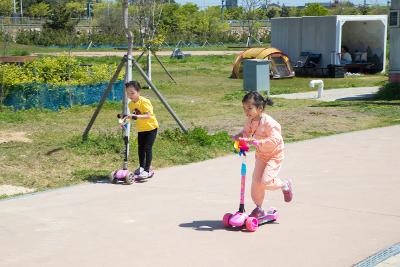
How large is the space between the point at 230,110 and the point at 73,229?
1147 cm

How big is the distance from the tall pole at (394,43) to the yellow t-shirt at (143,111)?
43.7ft

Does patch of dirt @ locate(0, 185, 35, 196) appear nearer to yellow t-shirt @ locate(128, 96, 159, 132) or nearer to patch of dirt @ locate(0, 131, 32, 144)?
yellow t-shirt @ locate(128, 96, 159, 132)

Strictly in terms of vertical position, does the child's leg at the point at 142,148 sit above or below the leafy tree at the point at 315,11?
below

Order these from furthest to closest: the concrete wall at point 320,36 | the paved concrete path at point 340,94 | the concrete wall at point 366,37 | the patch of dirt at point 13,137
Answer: the concrete wall at point 366,37 < the concrete wall at point 320,36 < the paved concrete path at point 340,94 < the patch of dirt at point 13,137

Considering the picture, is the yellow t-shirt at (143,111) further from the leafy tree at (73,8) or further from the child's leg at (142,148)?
the leafy tree at (73,8)

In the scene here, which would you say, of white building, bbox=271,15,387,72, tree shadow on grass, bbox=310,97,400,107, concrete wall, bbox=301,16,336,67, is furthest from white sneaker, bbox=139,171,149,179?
concrete wall, bbox=301,16,336,67

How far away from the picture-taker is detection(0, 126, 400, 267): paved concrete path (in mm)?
5871

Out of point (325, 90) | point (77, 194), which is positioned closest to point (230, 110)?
point (325, 90)

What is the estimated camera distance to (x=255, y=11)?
6994 cm

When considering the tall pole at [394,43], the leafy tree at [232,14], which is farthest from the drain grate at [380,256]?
the leafy tree at [232,14]

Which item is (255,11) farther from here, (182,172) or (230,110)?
(182,172)

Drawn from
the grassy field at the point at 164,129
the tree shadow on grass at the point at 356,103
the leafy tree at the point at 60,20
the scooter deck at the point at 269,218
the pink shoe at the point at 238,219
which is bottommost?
the tree shadow on grass at the point at 356,103

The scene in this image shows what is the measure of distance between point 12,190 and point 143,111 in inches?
73.4

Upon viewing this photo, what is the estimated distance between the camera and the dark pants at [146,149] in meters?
8.99
